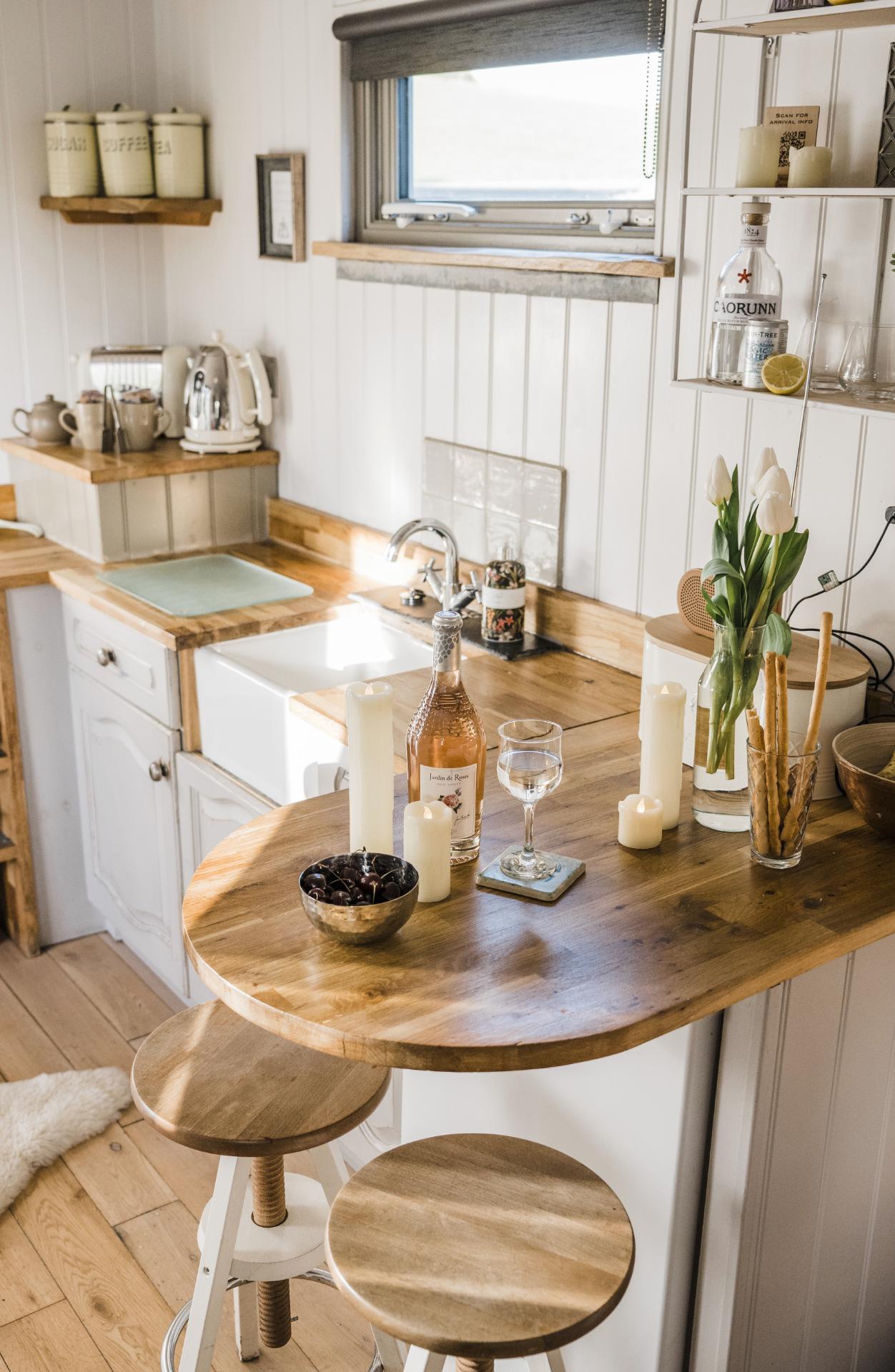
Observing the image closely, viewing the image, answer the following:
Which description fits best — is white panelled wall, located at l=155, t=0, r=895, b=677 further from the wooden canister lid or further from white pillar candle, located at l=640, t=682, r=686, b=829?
white pillar candle, located at l=640, t=682, r=686, b=829

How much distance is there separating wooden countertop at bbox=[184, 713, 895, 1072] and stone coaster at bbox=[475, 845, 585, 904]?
0.04 ft

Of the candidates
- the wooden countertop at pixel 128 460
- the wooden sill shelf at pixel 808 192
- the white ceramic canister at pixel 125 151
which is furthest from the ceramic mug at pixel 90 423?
the wooden sill shelf at pixel 808 192

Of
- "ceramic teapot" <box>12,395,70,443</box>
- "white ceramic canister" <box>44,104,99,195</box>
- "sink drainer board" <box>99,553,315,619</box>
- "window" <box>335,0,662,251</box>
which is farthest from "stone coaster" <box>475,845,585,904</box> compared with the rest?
"white ceramic canister" <box>44,104,99,195</box>

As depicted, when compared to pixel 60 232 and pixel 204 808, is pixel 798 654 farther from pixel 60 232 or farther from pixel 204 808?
pixel 60 232

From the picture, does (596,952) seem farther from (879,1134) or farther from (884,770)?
(879,1134)

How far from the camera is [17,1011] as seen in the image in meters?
2.95

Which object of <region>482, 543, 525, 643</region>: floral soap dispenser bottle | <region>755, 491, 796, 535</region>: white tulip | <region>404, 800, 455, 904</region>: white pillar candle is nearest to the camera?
<region>404, 800, 455, 904</region>: white pillar candle

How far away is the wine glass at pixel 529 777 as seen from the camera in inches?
58.2

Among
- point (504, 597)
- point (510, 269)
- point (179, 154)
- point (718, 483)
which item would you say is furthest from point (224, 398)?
point (718, 483)

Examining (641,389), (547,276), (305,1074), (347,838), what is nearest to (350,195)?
(547,276)

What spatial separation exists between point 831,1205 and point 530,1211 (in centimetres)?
50

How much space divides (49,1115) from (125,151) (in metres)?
2.23

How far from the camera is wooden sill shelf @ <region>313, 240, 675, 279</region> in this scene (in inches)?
82.6

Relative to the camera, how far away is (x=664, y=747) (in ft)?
5.18
